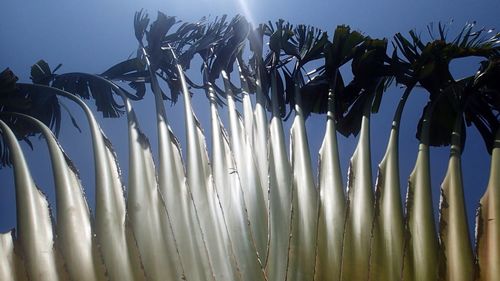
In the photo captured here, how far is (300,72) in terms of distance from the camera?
5.71m

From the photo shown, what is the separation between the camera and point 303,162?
12.4 feet

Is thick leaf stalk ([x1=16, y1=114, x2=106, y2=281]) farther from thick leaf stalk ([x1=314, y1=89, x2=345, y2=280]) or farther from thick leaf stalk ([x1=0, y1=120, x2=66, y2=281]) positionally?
thick leaf stalk ([x1=314, y1=89, x2=345, y2=280])

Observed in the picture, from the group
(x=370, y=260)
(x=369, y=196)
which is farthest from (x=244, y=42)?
(x=370, y=260)

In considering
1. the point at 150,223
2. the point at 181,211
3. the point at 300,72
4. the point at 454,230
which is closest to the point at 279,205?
the point at 181,211

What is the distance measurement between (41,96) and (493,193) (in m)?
4.39

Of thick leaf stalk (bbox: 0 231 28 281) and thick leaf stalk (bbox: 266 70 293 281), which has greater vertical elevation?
thick leaf stalk (bbox: 266 70 293 281)

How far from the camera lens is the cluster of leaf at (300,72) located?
485 centimetres

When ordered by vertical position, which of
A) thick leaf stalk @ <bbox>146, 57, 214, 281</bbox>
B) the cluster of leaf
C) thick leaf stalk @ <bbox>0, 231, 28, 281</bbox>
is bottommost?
thick leaf stalk @ <bbox>0, 231, 28, 281</bbox>

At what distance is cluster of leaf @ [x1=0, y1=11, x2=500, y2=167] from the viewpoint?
4.85 m

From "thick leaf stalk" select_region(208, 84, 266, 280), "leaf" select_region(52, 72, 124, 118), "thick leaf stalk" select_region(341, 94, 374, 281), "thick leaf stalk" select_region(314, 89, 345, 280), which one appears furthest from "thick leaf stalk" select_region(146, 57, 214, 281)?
"leaf" select_region(52, 72, 124, 118)

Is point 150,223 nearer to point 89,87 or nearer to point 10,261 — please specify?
point 10,261

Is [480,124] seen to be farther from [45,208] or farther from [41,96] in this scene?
[41,96]

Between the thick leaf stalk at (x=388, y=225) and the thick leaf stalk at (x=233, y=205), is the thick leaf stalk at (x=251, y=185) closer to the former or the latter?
the thick leaf stalk at (x=233, y=205)

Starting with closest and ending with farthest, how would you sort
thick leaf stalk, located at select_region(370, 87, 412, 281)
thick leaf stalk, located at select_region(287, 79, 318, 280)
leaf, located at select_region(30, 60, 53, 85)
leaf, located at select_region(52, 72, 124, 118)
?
thick leaf stalk, located at select_region(370, 87, 412, 281) < thick leaf stalk, located at select_region(287, 79, 318, 280) < leaf, located at select_region(30, 60, 53, 85) < leaf, located at select_region(52, 72, 124, 118)
